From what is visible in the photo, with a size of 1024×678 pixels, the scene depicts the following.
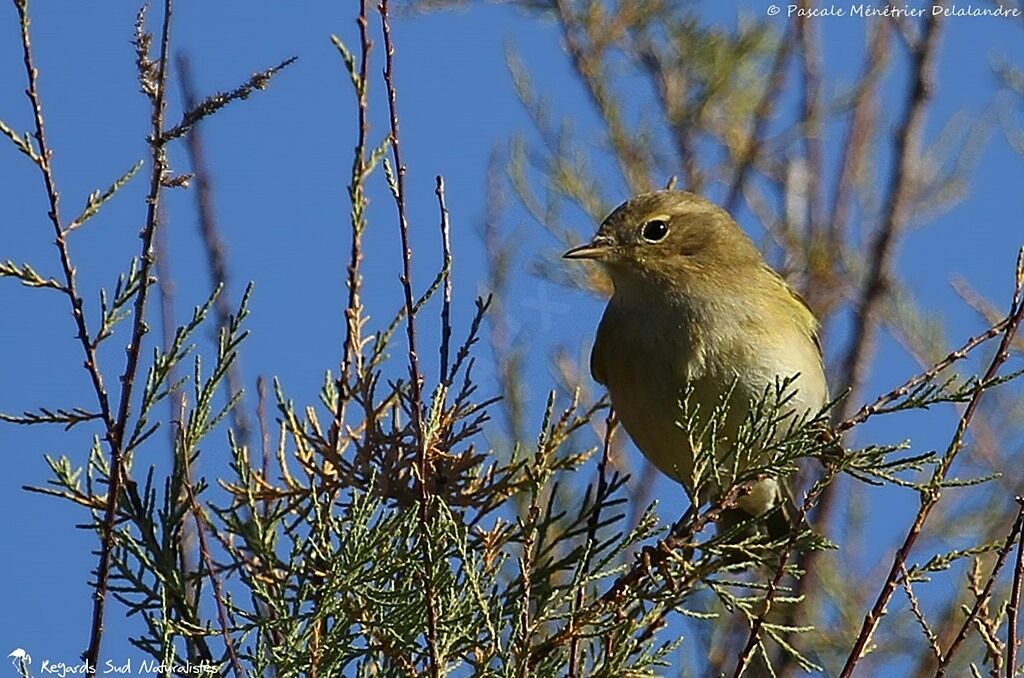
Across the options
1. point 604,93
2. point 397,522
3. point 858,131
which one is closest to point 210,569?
point 397,522

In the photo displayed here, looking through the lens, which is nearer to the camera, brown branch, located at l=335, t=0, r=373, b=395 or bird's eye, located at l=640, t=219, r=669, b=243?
brown branch, located at l=335, t=0, r=373, b=395

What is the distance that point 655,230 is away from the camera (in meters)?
5.23

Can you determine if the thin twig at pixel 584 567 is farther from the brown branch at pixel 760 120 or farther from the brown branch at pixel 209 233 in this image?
the brown branch at pixel 760 120

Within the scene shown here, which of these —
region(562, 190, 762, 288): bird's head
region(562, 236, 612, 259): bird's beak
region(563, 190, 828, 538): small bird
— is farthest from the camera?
region(562, 190, 762, 288): bird's head

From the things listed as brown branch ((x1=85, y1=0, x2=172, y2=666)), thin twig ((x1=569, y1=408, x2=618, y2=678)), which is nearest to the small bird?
thin twig ((x1=569, y1=408, x2=618, y2=678))

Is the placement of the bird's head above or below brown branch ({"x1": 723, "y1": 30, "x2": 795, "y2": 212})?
below

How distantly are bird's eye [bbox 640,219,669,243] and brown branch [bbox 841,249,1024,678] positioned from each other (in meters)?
2.00

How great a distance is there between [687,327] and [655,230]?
0.45 m

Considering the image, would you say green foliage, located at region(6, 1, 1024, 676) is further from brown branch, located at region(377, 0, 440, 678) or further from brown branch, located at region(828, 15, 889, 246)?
brown branch, located at region(828, 15, 889, 246)

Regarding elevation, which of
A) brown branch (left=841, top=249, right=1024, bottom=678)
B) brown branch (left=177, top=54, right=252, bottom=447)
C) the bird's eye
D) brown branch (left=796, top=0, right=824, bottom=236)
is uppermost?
brown branch (left=796, top=0, right=824, bottom=236)

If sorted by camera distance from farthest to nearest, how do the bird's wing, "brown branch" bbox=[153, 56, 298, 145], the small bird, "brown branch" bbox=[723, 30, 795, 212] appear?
"brown branch" bbox=[723, 30, 795, 212], the bird's wing, the small bird, "brown branch" bbox=[153, 56, 298, 145]

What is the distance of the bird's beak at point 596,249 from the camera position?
16.5ft

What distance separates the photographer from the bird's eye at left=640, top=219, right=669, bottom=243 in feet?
17.0

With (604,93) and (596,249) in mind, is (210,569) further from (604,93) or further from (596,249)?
(604,93)
